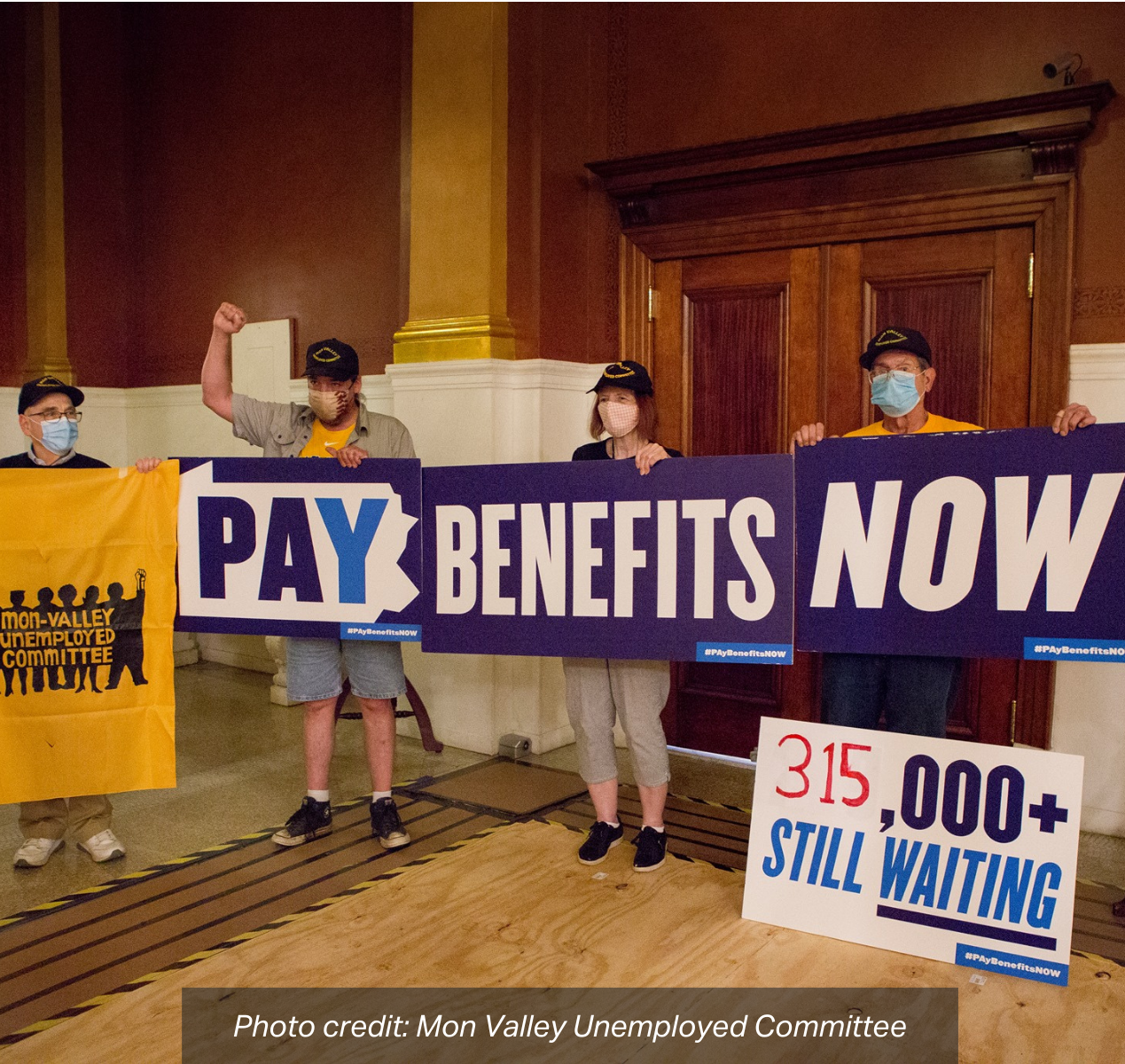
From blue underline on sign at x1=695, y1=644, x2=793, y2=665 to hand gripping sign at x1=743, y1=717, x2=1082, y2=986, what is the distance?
0.16 metres

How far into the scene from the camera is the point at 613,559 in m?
2.89

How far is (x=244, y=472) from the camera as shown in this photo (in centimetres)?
315

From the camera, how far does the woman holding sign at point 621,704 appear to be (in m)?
2.92

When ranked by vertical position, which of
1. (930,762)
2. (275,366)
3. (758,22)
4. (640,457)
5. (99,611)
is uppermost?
(758,22)

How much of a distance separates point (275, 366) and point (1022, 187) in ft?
11.5

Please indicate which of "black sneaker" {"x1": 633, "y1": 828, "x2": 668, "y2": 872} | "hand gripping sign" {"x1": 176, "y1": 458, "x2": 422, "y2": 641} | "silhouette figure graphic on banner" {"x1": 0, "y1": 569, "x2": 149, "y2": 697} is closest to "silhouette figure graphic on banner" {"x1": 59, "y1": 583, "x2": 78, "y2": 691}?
"silhouette figure graphic on banner" {"x1": 0, "y1": 569, "x2": 149, "y2": 697}

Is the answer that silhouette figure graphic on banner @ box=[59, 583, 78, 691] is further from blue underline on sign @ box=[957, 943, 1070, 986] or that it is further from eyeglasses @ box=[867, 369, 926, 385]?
blue underline on sign @ box=[957, 943, 1070, 986]

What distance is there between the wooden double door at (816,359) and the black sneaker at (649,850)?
3.78ft

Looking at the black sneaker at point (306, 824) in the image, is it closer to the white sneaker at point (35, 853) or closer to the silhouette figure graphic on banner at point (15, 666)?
the white sneaker at point (35, 853)

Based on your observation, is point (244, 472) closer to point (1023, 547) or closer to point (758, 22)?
point (1023, 547)

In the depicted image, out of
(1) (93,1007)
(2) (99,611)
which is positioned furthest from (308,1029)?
(2) (99,611)

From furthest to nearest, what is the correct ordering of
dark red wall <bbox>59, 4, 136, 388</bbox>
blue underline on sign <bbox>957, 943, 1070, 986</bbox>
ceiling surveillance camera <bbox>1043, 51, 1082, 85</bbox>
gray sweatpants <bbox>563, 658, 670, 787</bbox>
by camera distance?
dark red wall <bbox>59, 4, 136, 388</bbox>, ceiling surveillance camera <bbox>1043, 51, 1082, 85</bbox>, gray sweatpants <bbox>563, 658, 670, 787</bbox>, blue underline on sign <bbox>957, 943, 1070, 986</bbox>

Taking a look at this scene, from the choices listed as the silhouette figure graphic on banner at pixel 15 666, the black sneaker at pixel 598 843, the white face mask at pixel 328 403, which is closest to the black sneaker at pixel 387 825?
the black sneaker at pixel 598 843

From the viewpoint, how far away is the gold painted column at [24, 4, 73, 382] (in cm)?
572
